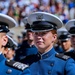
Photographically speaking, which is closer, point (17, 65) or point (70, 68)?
point (17, 65)

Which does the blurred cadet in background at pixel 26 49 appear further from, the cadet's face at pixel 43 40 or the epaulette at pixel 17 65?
the epaulette at pixel 17 65

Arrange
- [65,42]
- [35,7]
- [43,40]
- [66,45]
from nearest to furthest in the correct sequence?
[43,40], [66,45], [65,42], [35,7]

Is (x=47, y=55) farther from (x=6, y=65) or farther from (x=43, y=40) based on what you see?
(x=6, y=65)

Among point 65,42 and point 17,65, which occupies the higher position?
point 17,65

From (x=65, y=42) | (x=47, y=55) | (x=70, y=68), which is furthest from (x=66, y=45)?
(x=70, y=68)

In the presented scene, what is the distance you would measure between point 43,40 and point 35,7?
13.2 m

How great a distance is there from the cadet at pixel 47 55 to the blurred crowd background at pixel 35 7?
38.6ft

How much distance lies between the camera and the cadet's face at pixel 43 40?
3930mm

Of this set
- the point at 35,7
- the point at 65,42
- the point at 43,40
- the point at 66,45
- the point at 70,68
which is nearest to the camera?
the point at 70,68

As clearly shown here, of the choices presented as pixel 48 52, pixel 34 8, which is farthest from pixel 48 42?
pixel 34 8

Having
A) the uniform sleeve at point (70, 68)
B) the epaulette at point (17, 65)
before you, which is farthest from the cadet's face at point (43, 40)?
the epaulette at point (17, 65)

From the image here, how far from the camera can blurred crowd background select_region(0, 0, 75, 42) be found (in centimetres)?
1645

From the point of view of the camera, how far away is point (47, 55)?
4047 mm

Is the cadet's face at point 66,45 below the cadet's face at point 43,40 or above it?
below
